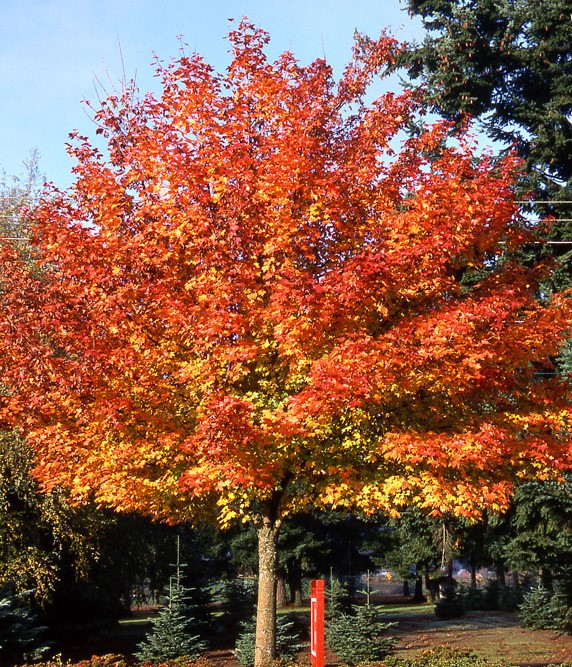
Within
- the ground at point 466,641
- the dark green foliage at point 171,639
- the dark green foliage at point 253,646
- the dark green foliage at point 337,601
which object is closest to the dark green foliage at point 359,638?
the ground at point 466,641

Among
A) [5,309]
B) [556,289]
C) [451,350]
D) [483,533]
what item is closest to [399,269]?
[451,350]

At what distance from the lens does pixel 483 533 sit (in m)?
30.1

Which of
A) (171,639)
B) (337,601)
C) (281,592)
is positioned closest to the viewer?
(171,639)

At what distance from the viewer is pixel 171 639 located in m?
21.0

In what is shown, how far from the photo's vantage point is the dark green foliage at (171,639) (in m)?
20.7

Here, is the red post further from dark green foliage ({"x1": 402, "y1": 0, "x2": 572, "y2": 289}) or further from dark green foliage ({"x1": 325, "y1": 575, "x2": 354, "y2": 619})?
dark green foliage ({"x1": 325, "y1": 575, "x2": 354, "y2": 619})

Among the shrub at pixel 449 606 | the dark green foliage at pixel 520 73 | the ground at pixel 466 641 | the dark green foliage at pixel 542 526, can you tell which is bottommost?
the ground at pixel 466 641

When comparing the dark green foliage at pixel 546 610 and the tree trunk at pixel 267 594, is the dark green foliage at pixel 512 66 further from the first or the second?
the dark green foliage at pixel 546 610

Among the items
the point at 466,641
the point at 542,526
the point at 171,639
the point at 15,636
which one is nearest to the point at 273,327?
the point at 15,636

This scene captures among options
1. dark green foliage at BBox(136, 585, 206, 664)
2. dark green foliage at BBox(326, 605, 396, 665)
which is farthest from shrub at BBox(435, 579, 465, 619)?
dark green foliage at BBox(136, 585, 206, 664)

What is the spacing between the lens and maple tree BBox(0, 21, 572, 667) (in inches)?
387

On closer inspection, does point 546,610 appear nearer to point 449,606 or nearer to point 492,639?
point 492,639

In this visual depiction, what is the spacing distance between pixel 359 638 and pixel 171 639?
530cm

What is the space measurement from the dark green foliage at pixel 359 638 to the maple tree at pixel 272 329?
10077mm
